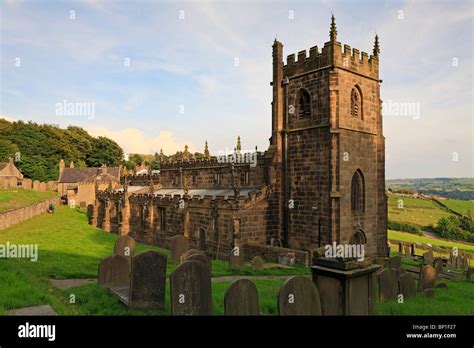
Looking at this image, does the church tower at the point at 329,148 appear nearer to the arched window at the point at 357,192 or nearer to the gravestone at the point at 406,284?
the arched window at the point at 357,192

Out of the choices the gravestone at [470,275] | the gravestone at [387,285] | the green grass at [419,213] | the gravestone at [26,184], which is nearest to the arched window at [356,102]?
the gravestone at [470,275]

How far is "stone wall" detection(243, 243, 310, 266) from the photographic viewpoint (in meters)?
19.0

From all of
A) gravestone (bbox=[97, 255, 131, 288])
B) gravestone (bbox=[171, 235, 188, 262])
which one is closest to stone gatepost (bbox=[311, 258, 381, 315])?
gravestone (bbox=[97, 255, 131, 288])

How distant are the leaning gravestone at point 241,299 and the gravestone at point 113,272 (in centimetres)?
510

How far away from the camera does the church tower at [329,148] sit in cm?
2036

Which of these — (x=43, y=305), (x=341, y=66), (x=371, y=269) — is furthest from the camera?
(x=341, y=66)

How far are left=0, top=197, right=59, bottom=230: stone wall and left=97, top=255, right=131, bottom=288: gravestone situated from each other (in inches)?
827

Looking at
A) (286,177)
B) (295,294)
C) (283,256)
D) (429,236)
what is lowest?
(429,236)

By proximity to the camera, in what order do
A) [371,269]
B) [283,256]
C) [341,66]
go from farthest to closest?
[341,66] → [283,256] → [371,269]

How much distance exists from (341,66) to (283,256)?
1248cm

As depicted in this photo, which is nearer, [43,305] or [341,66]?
[43,305]
